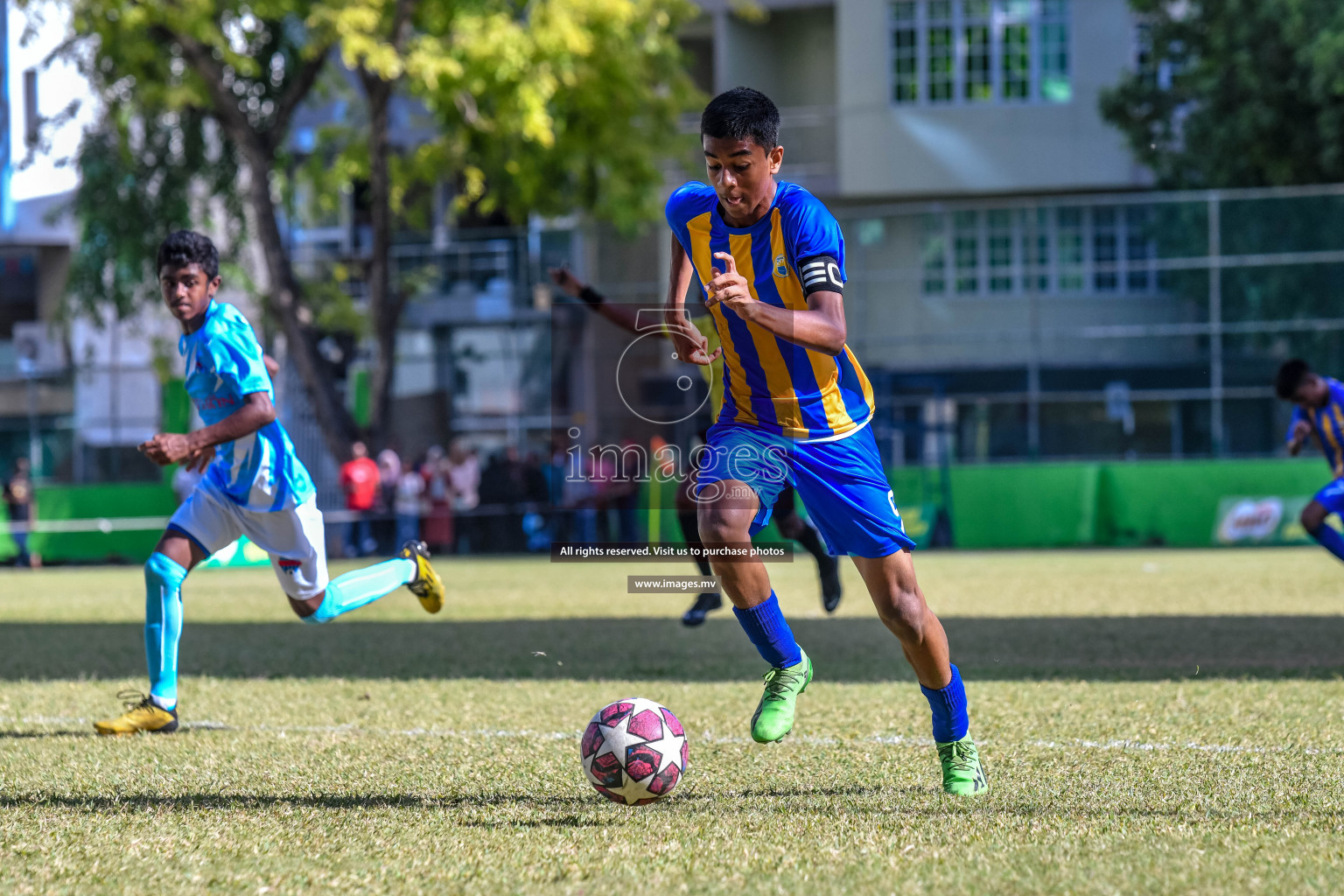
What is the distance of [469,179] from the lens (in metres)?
21.9

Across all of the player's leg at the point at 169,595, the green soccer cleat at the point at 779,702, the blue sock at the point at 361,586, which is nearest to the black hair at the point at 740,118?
the green soccer cleat at the point at 779,702

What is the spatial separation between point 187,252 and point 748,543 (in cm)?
295

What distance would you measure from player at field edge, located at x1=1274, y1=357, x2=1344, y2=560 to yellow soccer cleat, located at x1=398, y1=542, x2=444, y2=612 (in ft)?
20.7

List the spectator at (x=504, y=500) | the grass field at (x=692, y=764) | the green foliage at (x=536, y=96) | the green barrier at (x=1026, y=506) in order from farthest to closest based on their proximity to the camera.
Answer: the spectator at (x=504, y=500)
the green barrier at (x=1026, y=506)
the green foliage at (x=536, y=96)
the grass field at (x=692, y=764)

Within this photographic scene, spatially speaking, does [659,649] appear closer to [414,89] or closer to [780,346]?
[780,346]

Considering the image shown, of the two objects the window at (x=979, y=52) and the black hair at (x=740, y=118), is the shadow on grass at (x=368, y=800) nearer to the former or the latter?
the black hair at (x=740, y=118)

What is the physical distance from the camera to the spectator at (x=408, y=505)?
72.3 feet

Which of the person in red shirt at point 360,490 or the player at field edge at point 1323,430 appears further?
the person in red shirt at point 360,490

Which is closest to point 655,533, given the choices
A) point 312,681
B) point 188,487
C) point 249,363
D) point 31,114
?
point 188,487

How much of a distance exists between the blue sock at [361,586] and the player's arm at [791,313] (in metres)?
3.08

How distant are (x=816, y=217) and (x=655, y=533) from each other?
1679cm

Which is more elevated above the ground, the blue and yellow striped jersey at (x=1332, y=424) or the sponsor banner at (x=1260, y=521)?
the blue and yellow striped jersey at (x=1332, y=424)

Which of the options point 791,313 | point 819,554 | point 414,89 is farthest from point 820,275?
point 414,89

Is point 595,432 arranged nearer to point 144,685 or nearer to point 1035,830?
point 144,685
